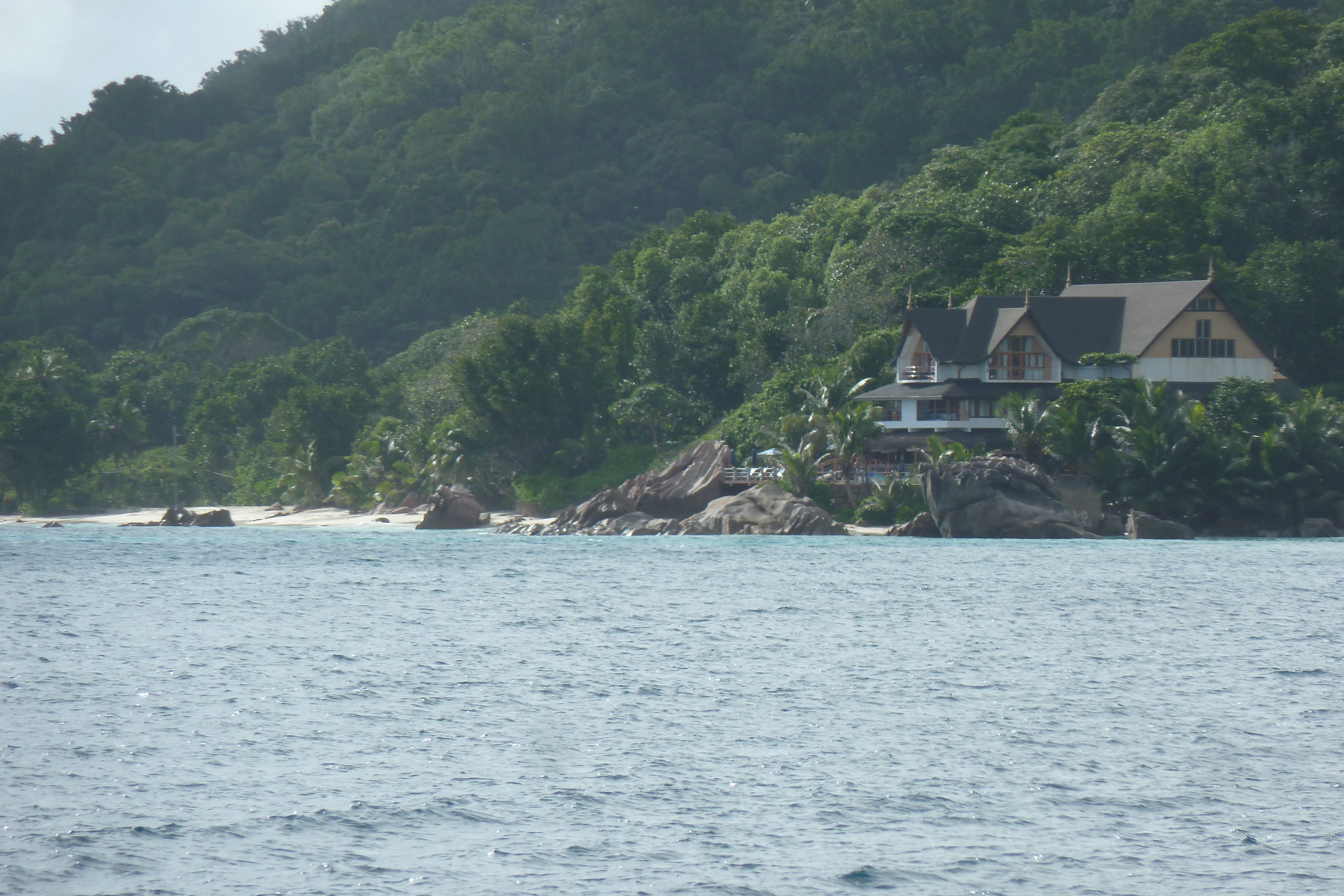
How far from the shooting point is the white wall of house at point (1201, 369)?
187ft

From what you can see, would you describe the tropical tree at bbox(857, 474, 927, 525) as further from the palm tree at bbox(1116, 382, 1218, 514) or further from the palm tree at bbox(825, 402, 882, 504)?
the palm tree at bbox(1116, 382, 1218, 514)

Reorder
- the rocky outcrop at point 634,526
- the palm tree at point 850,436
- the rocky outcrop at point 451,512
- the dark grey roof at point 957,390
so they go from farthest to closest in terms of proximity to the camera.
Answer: the rocky outcrop at point 451,512 < the rocky outcrop at point 634,526 < the dark grey roof at point 957,390 < the palm tree at point 850,436

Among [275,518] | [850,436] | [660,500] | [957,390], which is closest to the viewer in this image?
[850,436]

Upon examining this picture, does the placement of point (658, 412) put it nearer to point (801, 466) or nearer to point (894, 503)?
point (801, 466)

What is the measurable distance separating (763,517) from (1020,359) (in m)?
12.9

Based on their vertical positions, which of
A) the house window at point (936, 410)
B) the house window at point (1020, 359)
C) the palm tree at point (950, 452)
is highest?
the house window at point (1020, 359)

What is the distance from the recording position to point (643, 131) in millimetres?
130500

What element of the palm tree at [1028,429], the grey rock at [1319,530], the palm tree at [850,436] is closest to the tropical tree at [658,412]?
the palm tree at [850,436]

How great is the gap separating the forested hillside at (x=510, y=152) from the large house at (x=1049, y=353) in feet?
168

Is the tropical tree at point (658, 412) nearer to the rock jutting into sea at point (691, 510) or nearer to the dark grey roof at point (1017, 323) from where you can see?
the rock jutting into sea at point (691, 510)

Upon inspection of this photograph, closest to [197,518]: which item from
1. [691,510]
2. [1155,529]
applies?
[691,510]

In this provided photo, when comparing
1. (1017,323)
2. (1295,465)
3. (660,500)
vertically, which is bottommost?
(660,500)

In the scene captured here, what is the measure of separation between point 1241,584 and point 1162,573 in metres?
2.90

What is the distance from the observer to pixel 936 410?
57.7 meters
